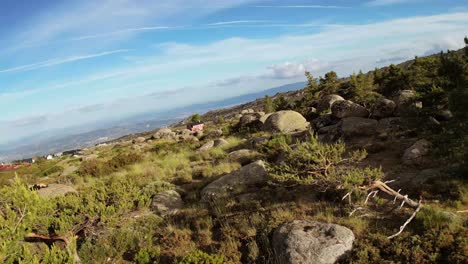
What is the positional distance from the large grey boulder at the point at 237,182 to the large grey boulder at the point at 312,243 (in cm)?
394

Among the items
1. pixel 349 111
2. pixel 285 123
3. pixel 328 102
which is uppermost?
pixel 328 102

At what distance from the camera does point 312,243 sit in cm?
743

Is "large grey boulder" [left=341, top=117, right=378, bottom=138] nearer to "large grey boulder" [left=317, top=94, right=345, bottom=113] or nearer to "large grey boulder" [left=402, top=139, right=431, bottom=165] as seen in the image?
"large grey boulder" [left=402, top=139, right=431, bottom=165]

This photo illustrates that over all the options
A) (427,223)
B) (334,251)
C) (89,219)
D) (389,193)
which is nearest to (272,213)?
(334,251)

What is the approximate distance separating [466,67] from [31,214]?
14463mm

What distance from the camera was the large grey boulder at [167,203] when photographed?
37.8 feet

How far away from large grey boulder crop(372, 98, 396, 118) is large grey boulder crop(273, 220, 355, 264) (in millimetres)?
13849

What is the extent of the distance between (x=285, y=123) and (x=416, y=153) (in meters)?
12.6

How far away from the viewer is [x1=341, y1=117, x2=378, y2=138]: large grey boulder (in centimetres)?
1705

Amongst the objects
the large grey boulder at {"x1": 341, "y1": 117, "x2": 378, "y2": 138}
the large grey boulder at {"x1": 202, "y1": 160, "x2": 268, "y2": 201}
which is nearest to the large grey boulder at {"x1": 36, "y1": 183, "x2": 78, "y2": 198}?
the large grey boulder at {"x1": 202, "y1": 160, "x2": 268, "y2": 201}

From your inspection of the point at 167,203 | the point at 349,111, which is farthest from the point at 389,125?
the point at 167,203

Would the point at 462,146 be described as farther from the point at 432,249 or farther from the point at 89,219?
the point at 89,219

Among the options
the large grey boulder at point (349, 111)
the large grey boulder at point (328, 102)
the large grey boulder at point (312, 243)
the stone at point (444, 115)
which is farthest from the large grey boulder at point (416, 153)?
the large grey boulder at point (328, 102)

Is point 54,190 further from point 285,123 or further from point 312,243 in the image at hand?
point 285,123
